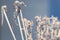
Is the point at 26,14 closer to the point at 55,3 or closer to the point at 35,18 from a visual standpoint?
the point at 35,18

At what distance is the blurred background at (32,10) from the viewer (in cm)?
76

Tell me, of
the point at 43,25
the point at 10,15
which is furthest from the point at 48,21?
the point at 10,15

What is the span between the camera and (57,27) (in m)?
0.60

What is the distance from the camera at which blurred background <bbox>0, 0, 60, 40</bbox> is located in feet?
2.50

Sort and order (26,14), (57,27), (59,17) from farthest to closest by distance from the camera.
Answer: (26,14) < (59,17) < (57,27)

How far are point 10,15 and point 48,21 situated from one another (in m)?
0.26

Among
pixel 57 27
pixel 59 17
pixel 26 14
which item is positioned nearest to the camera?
pixel 57 27

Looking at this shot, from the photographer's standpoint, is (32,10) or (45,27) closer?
(45,27)

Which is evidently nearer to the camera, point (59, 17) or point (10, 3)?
point (59, 17)

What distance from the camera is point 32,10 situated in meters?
0.82

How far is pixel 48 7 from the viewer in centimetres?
78

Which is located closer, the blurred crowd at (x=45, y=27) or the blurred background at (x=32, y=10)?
the blurred crowd at (x=45, y=27)

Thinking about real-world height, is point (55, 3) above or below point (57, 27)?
above

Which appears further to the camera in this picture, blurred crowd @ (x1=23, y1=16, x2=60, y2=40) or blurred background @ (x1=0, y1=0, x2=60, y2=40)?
blurred background @ (x1=0, y1=0, x2=60, y2=40)
